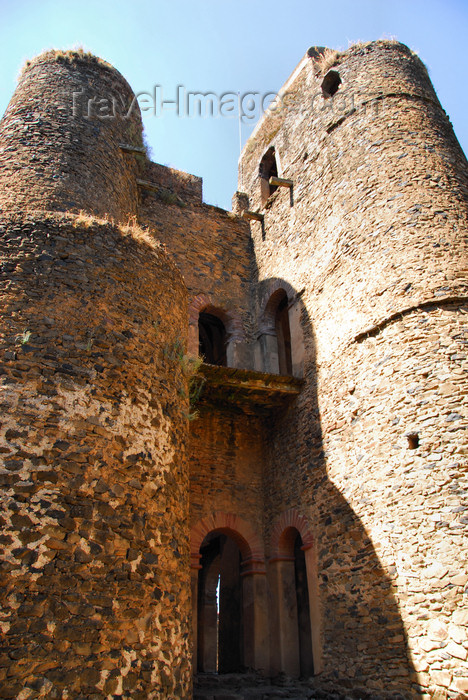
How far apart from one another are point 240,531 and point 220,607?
11.4 feet

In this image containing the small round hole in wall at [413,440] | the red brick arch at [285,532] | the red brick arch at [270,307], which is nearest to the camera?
the small round hole in wall at [413,440]

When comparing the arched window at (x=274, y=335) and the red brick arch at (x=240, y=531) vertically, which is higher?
the arched window at (x=274, y=335)

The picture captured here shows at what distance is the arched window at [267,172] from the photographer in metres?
13.0

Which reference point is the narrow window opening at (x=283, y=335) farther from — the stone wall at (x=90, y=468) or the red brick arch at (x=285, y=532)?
the stone wall at (x=90, y=468)

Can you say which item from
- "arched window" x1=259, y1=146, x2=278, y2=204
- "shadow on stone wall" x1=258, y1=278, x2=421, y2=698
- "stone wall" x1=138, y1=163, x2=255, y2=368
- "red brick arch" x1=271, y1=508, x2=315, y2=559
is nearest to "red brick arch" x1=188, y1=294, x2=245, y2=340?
"stone wall" x1=138, y1=163, x2=255, y2=368

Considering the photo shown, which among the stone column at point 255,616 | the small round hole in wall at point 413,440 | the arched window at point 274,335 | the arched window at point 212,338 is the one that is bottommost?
the stone column at point 255,616

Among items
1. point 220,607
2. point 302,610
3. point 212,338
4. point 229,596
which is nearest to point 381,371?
point 302,610

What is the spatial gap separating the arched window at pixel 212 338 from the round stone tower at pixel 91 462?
5231 mm

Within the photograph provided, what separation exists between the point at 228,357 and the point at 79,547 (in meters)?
6.99

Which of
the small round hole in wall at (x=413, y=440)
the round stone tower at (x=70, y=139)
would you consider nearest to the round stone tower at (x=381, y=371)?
the small round hole in wall at (x=413, y=440)

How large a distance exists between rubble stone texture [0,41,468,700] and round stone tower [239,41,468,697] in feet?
0.10

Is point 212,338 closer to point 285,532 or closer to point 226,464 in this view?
point 226,464

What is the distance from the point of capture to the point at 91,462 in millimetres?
5074

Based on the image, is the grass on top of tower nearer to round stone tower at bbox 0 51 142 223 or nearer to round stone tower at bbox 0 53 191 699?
round stone tower at bbox 0 51 142 223
